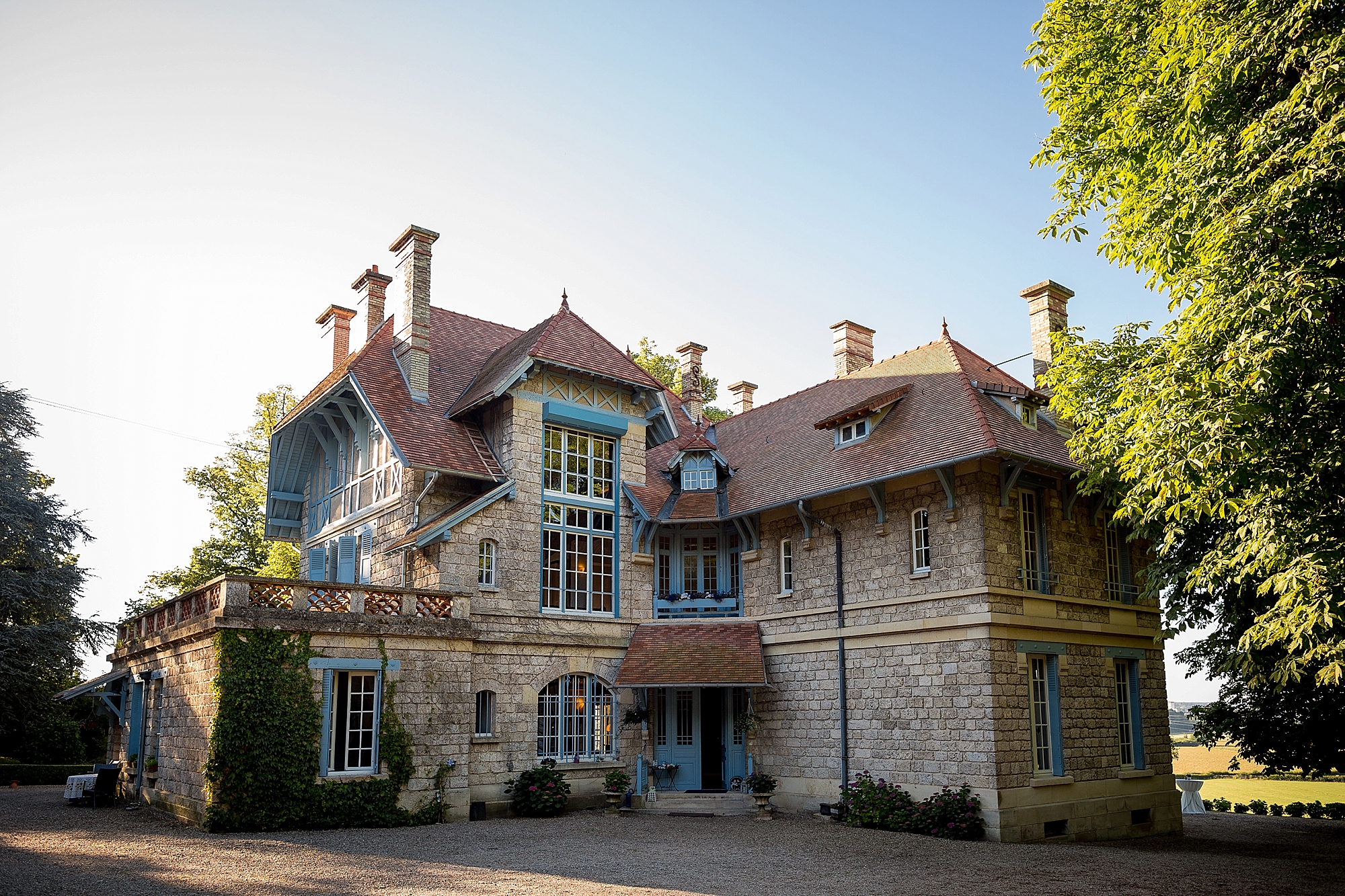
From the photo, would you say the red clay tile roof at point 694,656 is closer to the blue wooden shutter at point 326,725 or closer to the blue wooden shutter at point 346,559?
the blue wooden shutter at point 326,725

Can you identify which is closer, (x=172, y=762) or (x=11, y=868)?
(x=11, y=868)

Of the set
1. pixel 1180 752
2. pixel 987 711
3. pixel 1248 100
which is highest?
pixel 1248 100

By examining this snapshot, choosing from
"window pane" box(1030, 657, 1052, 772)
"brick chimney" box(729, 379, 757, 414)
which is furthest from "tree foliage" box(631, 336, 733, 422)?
"window pane" box(1030, 657, 1052, 772)

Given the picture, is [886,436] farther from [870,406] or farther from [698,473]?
[698,473]

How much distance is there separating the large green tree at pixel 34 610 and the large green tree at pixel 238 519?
2.86 meters

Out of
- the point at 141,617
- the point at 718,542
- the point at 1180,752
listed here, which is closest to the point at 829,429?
the point at 718,542

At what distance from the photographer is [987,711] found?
50.8ft

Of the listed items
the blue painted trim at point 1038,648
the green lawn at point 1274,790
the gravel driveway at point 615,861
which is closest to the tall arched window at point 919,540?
the blue painted trim at point 1038,648

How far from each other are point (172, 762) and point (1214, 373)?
56.8 ft

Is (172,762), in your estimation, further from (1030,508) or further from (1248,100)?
(1248,100)

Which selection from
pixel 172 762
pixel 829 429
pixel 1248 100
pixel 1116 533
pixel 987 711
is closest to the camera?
pixel 1248 100

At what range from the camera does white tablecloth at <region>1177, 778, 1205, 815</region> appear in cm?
2200

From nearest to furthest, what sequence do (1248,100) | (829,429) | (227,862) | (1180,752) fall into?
1. (1248,100)
2. (227,862)
3. (829,429)
4. (1180,752)

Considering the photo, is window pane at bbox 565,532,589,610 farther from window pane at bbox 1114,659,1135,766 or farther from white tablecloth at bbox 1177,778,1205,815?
white tablecloth at bbox 1177,778,1205,815
